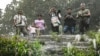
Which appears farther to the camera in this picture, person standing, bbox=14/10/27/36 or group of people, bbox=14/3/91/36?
person standing, bbox=14/10/27/36

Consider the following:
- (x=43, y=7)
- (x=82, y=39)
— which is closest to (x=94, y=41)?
(x=82, y=39)

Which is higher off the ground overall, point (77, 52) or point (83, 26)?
point (83, 26)

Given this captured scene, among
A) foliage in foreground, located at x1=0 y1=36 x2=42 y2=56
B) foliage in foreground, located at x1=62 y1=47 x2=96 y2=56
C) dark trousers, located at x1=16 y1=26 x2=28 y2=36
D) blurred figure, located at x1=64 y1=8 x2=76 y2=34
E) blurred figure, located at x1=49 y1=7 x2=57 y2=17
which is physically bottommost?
foliage in foreground, located at x1=62 y1=47 x2=96 y2=56

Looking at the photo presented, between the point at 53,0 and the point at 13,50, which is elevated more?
the point at 53,0

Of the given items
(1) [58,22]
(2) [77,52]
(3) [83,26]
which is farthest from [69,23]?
(2) [77,52]

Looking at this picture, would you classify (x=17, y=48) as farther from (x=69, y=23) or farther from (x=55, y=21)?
(x=55, y=21)

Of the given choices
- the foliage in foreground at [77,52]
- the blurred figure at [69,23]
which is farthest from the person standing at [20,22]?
the foliage in foreground at [77,52]

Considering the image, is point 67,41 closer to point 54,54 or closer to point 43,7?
point 54,54

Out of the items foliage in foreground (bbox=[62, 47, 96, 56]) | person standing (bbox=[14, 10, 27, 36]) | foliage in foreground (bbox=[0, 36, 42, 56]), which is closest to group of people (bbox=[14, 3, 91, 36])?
person standing (bbox=[14, 10, 27, 36])

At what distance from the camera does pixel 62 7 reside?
141 feet

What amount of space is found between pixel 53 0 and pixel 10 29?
5439 millimetres

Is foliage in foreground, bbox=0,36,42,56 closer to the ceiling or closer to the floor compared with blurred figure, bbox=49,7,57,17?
closer to the floor

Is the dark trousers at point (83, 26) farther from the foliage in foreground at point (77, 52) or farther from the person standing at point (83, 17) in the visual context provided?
the foliage in foreground at point (77, 52)

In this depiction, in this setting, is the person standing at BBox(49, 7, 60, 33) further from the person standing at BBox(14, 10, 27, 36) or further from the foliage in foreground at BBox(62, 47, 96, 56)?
the foliage in foreground at BBox(62, 47, 96, 56)
